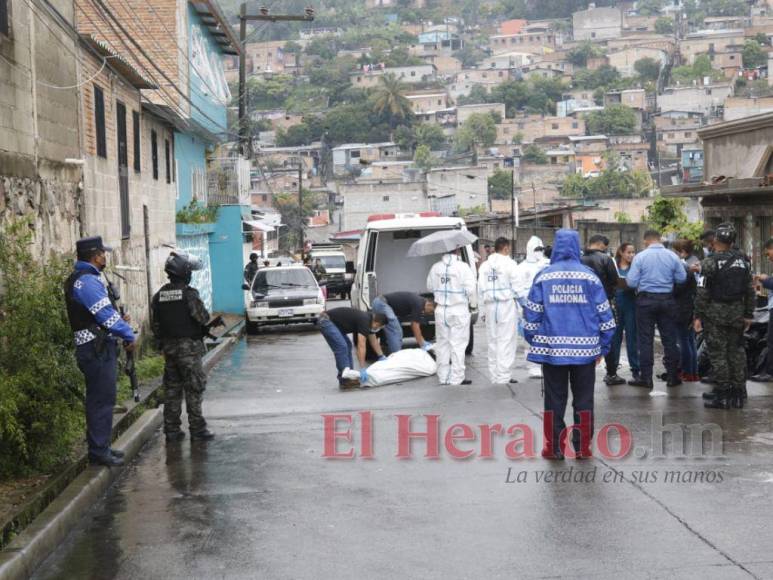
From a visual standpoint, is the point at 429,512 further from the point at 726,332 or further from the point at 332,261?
the point at 332,261

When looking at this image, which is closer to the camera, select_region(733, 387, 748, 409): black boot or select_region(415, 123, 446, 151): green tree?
select_region(733, 387, 748, 409): black boot

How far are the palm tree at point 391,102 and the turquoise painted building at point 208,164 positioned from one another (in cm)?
13937

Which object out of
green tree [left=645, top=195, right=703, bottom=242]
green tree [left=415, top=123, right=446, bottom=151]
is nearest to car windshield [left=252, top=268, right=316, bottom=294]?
green tree [left=645, top=195, right=703, bottom=242]

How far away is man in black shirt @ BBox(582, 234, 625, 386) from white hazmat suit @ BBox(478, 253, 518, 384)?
1.35 m

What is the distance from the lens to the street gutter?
7102 millimetres

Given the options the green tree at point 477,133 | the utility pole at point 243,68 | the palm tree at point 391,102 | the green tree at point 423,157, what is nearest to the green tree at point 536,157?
the green tree at point 423,157

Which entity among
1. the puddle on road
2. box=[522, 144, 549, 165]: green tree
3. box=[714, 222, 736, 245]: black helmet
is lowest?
the puddle on road

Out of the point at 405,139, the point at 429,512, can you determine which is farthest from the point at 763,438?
the point at 405,139

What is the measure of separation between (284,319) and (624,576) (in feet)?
72.6

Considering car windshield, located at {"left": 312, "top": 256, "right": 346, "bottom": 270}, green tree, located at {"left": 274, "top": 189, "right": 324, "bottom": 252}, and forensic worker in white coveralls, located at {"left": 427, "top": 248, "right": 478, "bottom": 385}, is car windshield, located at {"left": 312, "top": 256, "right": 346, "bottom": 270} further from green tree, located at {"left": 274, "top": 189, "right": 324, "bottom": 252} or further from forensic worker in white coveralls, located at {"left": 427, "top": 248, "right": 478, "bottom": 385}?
forensic worker in white coveralls, located at {"left": 427, "top": 248, "right": 478, "bottom": 385}

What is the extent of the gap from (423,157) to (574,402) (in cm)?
14719

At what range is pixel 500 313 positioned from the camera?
15148 mm

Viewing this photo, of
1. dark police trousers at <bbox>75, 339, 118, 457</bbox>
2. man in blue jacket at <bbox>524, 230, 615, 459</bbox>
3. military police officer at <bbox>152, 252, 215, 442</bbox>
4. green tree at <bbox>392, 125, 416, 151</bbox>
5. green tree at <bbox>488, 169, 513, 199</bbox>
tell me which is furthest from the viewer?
green tree at <bbox>392, 125, 416, 151</bbox>

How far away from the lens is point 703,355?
47.4ft
